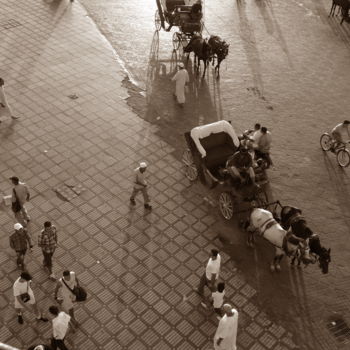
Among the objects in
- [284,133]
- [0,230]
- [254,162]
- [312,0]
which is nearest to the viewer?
[0,230]

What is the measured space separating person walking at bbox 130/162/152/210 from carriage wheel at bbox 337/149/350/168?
5431 millimetres

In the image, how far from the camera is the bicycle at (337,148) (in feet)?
42.8

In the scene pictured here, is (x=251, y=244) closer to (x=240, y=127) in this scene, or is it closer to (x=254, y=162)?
(x=254, y=162)

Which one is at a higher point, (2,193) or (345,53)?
(345,53)

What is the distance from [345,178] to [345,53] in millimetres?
7767

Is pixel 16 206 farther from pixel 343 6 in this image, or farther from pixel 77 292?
pixel 343 6

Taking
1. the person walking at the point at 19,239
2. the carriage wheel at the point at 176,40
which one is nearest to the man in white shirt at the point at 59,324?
the person walking at the point at 19,239

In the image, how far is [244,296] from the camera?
32.3ft

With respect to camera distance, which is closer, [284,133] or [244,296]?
[244,296]

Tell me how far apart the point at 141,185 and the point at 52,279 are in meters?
2.80

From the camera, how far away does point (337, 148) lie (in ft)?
43.4

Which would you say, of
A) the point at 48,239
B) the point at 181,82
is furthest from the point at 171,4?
the point at 48,239

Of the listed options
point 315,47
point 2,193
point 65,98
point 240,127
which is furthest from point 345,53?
point 2,193

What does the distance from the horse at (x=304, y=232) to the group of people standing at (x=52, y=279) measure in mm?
4476
